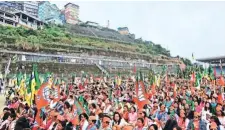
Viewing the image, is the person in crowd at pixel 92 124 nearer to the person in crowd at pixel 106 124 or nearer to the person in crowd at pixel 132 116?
the person in crowd at pixel 106 124

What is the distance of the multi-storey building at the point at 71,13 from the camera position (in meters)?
80.8

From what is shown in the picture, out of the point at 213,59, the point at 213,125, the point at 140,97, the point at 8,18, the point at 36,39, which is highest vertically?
the point at 8,18

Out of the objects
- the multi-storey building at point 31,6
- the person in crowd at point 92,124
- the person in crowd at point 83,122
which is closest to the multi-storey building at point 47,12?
the multi-storey building at point 31,6

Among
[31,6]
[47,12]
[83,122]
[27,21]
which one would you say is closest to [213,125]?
[83,122]

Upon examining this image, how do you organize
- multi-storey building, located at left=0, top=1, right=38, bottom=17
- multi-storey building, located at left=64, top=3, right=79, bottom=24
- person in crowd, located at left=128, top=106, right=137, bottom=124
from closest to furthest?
person in crowd, located at left=128, top=106, right=137, bottom=124 → multi-storey building, located at left=0, top=1, right=38, bottom=17 → multi-storey building, located at left=64, top=3, right=79, bottom=24

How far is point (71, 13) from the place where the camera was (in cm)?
8175

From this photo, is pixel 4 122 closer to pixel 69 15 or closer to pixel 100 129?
pixel 100 129

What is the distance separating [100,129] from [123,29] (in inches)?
3708

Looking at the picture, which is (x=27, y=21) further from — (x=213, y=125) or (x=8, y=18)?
(x=213, y=125)

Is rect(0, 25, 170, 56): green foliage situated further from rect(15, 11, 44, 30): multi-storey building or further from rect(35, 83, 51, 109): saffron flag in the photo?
rect(35, 83, 51, 109): saffron flag

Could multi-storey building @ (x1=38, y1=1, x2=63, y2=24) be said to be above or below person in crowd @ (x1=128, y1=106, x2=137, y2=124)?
above

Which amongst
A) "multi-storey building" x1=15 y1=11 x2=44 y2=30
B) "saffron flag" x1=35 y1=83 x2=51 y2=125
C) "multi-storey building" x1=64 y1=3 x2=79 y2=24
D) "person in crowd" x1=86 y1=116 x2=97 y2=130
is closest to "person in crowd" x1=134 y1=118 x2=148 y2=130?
"person in crowd" x1=86 y1=116 x2=97 y2=130

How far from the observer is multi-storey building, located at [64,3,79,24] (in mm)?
80812

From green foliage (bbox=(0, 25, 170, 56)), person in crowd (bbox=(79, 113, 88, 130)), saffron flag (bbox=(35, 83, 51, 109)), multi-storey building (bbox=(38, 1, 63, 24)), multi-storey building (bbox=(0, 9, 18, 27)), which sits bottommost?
person in crowd (bbox=(79, 113, 88, 130))
